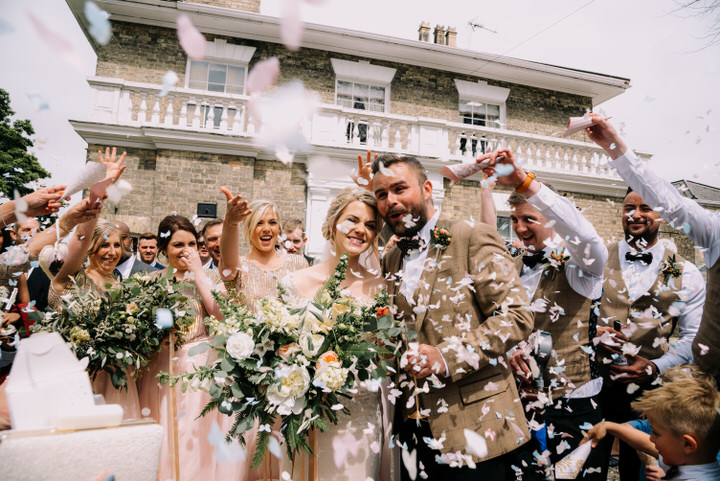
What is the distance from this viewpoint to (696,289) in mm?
2863

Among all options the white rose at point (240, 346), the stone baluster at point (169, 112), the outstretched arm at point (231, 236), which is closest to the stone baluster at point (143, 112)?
the stone baluster at point (169, 112)

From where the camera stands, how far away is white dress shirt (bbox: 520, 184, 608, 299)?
2.36m

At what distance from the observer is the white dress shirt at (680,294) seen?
275 cm

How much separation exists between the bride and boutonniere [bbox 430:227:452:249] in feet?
1.52

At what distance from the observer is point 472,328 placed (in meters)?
2.16

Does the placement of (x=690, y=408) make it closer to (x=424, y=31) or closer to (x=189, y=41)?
(x=189, y=41)

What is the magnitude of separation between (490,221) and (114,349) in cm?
277

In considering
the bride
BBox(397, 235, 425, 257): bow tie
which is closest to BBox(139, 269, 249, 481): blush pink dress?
the bride

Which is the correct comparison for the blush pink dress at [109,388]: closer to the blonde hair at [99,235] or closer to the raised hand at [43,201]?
the blonde hair at [99,235]

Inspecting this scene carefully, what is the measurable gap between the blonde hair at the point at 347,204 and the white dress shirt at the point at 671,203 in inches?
51.1

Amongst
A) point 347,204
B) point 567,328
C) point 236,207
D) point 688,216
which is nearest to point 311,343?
point 347,204

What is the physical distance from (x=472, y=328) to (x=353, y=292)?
2.59ft

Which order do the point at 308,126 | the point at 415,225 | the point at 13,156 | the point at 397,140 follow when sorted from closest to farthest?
the point at 415,225
the point at 308,126
the point at 397,140
the point at 13,156

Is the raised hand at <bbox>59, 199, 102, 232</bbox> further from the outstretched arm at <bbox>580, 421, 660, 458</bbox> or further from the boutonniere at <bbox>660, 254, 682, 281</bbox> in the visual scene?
the boutonniere at <bbox>660, 254, 682, 281</bbox>
